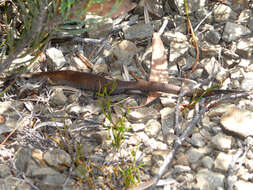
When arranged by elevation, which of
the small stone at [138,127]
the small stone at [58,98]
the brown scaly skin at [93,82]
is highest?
the brown scaly skin at [93,82]

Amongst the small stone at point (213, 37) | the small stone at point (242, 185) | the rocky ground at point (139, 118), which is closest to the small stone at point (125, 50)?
the rocky ground at point (139, 118)

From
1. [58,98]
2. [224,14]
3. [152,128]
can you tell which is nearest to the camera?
[152,128]

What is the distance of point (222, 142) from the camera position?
2.38 meters

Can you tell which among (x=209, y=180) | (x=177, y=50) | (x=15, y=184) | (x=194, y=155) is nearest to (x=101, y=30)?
(x=177, y=50)

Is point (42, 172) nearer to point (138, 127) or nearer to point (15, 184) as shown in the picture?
point (15, 184)

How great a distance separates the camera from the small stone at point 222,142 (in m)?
2.36

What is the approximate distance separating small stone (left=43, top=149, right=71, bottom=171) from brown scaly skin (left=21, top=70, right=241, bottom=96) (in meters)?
0.78

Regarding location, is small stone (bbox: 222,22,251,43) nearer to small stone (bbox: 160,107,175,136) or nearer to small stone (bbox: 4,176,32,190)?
small stone (bbox: 160,107,175,136)

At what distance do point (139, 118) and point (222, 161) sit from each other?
29.1 inches


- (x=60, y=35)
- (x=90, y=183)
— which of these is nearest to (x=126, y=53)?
(x=60, y=35)

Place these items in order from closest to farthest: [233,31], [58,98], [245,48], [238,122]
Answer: [238,122]
[58,98]
[245,48]
[233,31]

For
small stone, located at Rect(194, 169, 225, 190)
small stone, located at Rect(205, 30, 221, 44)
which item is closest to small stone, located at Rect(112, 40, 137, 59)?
small stone, located at Rect(205, 30, 221, 44)

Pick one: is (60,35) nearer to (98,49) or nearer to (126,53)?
(98,49)

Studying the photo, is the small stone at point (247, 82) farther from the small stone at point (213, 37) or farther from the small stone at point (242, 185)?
the small stone at point (242, 185)
